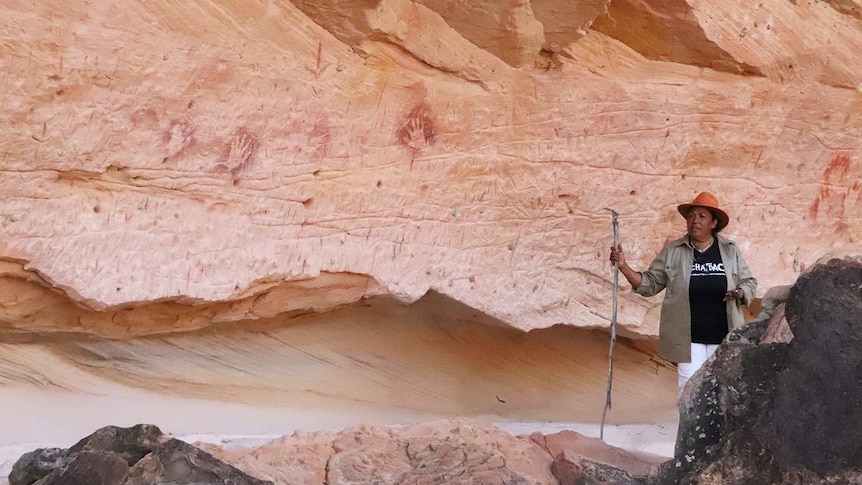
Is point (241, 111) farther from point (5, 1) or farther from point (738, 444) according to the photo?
point (738, 444)

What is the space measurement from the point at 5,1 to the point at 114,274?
1277mm

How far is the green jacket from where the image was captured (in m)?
4.36

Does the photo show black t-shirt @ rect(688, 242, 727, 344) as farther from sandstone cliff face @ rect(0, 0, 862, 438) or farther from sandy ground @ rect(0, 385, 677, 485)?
sandstone cliff face @ rect(0, 0, 862, 438)

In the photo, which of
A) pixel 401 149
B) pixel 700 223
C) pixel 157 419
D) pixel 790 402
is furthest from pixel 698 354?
pixel 157 419

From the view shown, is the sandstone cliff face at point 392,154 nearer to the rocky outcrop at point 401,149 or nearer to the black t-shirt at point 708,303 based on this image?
the rocky outcrop at point 401,149

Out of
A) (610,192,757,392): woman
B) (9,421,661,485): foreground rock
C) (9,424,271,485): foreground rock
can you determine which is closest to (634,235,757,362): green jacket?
Result: (610,192,757,392): woman

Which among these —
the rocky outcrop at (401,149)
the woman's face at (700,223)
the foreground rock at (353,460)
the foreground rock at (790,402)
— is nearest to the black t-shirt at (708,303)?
the woman's face at (700,223)

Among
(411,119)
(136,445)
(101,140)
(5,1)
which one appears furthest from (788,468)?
(5,1)

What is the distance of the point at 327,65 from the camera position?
480cm

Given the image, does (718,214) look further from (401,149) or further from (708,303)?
(401,149)

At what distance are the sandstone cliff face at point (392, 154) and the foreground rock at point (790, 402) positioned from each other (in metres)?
2.05

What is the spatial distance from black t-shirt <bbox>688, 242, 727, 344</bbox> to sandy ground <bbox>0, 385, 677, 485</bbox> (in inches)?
36.2

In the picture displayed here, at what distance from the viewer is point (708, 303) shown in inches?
173

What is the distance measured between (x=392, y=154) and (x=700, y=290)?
179 cm
